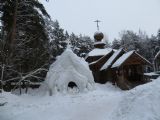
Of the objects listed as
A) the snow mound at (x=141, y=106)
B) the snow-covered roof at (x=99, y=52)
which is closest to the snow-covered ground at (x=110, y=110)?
the snow mound at (x=141, y=106)

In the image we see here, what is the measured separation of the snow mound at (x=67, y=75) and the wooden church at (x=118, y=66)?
5.50 meters

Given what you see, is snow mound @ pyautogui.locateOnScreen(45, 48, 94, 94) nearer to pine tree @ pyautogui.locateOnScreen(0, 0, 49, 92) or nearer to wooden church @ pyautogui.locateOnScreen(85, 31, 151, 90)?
pine tree @ pyautogui.locateOnScreen(0, 0, 49, 92)

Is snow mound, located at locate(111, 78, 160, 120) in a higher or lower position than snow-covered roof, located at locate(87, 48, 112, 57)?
lower

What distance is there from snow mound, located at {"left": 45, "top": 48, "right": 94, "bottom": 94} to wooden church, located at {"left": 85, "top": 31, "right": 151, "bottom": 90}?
5.50m

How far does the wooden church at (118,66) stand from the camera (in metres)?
25.9

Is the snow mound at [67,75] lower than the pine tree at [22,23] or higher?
lower

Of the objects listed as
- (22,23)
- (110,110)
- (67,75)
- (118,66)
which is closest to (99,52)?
(118,66)

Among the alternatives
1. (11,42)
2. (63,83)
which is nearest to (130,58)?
(63,83)

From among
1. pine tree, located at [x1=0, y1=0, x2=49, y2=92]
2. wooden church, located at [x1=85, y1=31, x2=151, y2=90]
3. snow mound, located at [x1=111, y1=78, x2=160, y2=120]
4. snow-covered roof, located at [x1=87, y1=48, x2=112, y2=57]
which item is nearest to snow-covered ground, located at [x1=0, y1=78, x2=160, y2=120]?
snow mound, located at [x1=111, y1=78, x2=160, y2=120]

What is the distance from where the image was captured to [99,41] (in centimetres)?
3878

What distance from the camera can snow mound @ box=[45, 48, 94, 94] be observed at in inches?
795

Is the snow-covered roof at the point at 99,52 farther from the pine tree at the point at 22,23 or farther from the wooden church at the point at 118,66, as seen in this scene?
the pine tree at the point at 22,23

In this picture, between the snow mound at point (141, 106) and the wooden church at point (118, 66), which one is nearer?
the snow mound at point (141, 106)

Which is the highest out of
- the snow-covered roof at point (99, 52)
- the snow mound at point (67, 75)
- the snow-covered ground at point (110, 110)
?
the snow-covered roof at point (99, 52)
